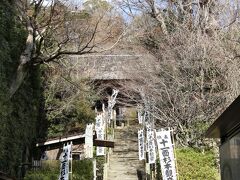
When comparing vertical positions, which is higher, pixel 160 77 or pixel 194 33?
pixel 194 33

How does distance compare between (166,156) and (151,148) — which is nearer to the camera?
(166,156)

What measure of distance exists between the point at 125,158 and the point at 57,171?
5556 mm

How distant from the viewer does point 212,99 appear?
1602 cm

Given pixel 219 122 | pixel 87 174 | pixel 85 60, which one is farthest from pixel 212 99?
pixel 219 122

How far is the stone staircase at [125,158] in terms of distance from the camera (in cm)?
1729

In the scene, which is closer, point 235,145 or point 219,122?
point 235,145

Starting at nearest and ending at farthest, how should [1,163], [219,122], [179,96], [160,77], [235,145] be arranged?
[235,145] → [219,122] → [1,163] → [179,96] → [160,77]

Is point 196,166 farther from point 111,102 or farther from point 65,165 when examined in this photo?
point 111,102

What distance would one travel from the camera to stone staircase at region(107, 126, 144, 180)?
17.3 metres

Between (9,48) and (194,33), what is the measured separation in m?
8.52

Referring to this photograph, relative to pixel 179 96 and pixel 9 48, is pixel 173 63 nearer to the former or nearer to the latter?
pixel 179 96

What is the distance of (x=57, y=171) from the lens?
14898 millimetres

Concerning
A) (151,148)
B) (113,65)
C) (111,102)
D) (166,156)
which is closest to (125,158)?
(111,102)

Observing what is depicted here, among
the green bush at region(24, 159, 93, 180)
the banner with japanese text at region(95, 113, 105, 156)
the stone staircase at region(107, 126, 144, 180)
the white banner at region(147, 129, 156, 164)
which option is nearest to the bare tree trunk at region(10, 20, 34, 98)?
the green bush at region(24, 159, 93, 180)
